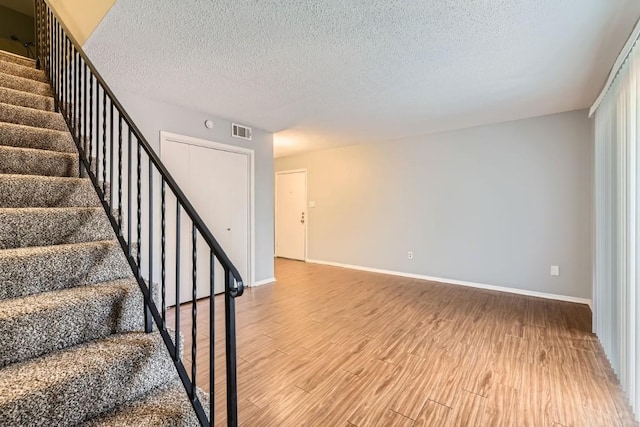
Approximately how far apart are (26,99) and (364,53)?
272cm

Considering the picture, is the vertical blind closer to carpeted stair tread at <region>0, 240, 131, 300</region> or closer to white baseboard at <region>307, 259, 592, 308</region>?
white baseboard at <region>307, 259, 592, 308</region>

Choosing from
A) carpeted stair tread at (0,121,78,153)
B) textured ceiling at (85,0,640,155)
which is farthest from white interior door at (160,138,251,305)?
carpeted stair tread at (0,121,78,153)

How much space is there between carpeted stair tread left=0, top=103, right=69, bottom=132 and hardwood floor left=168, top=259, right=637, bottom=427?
2055 mm

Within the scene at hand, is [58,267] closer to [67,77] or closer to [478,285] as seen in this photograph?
[67,77]

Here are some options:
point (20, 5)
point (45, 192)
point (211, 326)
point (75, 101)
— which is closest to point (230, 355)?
point (211, 326)

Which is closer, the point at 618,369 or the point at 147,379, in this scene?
the point at 147,379

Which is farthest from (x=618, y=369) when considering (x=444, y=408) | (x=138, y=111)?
(x=138, y=111)

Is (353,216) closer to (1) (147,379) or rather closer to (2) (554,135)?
(2) (554,135)

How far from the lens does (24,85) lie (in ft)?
8.49

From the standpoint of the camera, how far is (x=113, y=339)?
132 cm

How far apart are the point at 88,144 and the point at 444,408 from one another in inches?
118

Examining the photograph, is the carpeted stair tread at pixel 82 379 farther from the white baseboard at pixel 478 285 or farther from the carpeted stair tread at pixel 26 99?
the white baseboard at pixel 478 285

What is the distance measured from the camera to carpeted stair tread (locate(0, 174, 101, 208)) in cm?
168

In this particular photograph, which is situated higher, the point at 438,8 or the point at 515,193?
the point at 438,8
